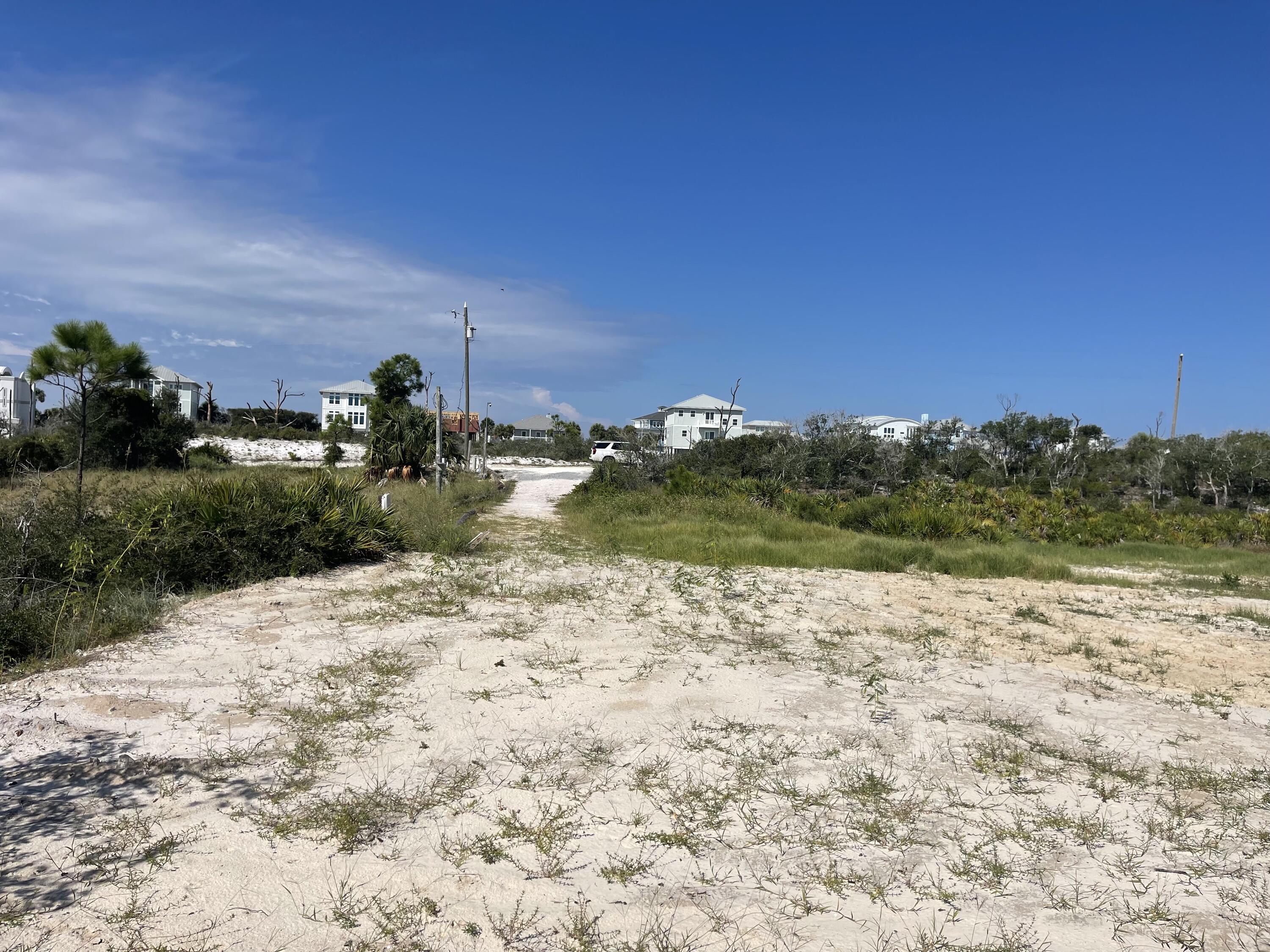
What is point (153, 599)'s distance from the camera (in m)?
7.87

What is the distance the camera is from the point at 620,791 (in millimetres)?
4383

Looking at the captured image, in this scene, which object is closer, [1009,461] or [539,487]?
[539,487]

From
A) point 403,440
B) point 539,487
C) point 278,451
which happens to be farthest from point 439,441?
point 278,451

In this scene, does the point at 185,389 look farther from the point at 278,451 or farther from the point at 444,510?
the point at 444,510

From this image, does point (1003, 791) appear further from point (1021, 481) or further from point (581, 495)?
point (1021, 481)

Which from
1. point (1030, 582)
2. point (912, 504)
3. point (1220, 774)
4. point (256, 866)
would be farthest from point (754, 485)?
point (256, 866)

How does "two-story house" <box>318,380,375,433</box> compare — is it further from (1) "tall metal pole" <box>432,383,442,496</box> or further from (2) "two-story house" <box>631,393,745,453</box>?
(1) "tall metal pole" <box>432,383,442,496</box>

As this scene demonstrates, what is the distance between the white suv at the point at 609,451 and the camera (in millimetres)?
30578

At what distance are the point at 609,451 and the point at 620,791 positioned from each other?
41.5 meters

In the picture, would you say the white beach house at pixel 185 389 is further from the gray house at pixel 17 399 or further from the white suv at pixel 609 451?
the white suv at pixel 609 451

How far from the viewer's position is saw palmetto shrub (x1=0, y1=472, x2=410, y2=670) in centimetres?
686

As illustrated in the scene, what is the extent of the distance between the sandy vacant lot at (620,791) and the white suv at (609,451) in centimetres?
2247

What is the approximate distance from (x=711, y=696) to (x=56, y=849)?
4.08 m

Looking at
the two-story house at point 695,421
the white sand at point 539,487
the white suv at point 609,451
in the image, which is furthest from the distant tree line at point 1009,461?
the two-story house at point 695,421
